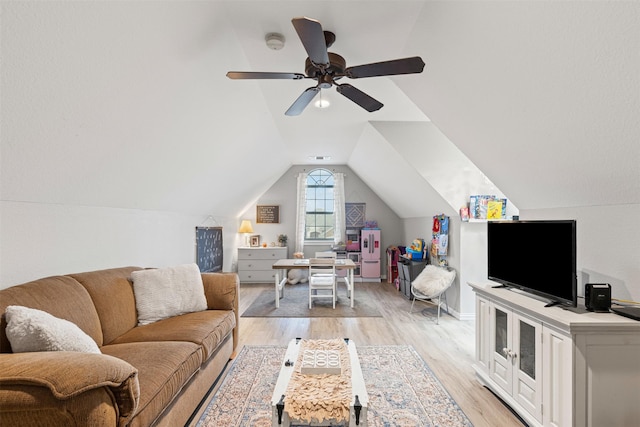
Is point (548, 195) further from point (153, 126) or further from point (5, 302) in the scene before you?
point (5, 302)

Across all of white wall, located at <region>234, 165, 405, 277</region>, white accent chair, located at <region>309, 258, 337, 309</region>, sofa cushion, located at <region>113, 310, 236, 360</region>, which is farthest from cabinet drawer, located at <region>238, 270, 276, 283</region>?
sofa cushion, located at <region>113, 310, 236, 360</region>

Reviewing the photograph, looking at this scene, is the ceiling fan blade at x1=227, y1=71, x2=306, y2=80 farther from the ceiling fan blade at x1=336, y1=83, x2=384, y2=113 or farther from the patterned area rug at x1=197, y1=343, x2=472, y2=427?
the patterned area rug at x1=197, y1=343, x2=472, y2=427

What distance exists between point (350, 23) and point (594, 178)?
75.7 inches

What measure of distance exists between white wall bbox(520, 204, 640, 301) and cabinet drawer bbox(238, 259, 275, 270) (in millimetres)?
5503

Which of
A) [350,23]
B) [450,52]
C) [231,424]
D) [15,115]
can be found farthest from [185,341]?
[450,52]

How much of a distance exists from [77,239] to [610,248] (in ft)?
12.5

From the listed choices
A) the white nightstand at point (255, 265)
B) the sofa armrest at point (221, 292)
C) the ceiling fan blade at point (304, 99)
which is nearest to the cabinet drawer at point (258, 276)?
the white nightstand at point (255, 265)

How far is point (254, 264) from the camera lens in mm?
6863

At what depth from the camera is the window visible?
25.2ft

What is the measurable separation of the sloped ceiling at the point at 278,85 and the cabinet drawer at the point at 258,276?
3731 mm

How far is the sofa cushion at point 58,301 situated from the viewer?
1619 millimetres

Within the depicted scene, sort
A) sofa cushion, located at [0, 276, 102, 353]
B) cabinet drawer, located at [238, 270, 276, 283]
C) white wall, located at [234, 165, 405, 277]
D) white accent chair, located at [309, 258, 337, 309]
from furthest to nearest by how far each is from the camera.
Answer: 1. white wall, located at [234, 165, 405, 277]
2. cabinet drawer, located at [238, 270, 276, 283]
3. white accent chair, located at [309, 258, 337, 309]
4. sofa cushion, located at [0, 276, 102, 353]

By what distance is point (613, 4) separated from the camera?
1.25 meters

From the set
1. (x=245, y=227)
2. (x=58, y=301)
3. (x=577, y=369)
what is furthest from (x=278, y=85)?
(x=245, y=227)
